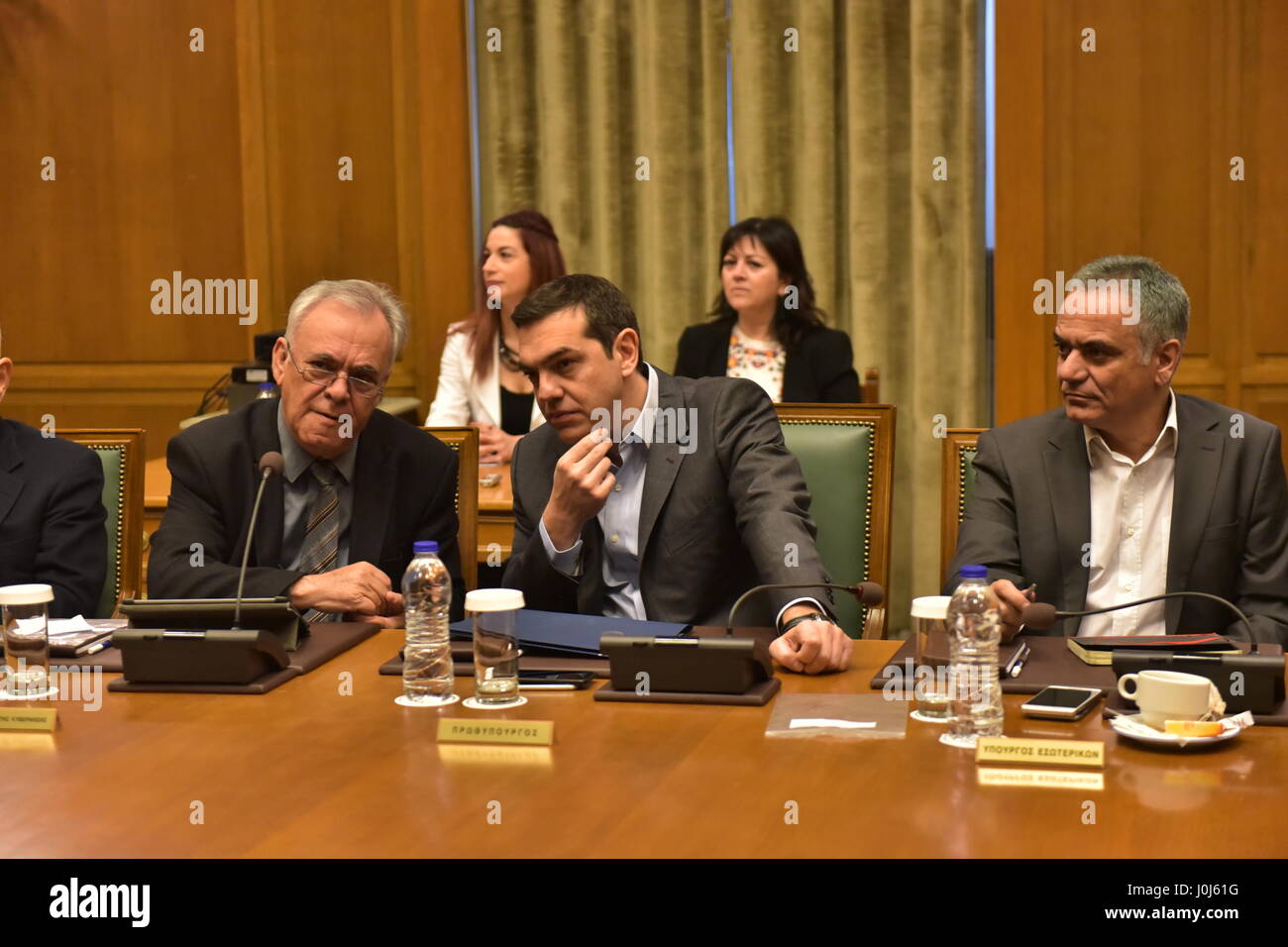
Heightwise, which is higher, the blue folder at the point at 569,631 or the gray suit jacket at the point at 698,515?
the gray suit jacket at the point at 698,515

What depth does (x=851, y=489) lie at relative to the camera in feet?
9.45

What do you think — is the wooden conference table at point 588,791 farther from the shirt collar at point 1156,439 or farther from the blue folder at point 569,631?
the shirt collar at point 1156,439

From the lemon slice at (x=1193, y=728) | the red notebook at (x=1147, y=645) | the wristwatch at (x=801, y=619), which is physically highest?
the wristwatch at (x=801, y=619)

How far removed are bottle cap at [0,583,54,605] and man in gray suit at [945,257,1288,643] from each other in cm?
144

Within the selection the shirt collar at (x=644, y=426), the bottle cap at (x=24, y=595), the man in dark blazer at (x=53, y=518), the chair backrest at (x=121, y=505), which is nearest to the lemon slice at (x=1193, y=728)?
the shirt collar at (x=644, y=426)

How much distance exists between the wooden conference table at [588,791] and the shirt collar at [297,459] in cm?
86

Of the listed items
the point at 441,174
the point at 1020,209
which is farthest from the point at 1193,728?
the point at 441,174

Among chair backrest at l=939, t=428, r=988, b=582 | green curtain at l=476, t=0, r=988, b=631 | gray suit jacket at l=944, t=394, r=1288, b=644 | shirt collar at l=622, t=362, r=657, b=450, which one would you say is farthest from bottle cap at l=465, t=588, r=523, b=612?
green curtain at l=476, t=0, r=988, b=631

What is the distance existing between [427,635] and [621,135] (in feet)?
11.1

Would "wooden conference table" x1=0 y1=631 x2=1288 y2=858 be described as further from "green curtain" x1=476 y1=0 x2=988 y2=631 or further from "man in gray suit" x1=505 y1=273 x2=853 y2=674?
"green curtain" x1=476 y1=0 x2=988 y2=631

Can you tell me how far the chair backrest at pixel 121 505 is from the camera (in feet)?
9.77

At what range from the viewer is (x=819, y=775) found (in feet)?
5.39
